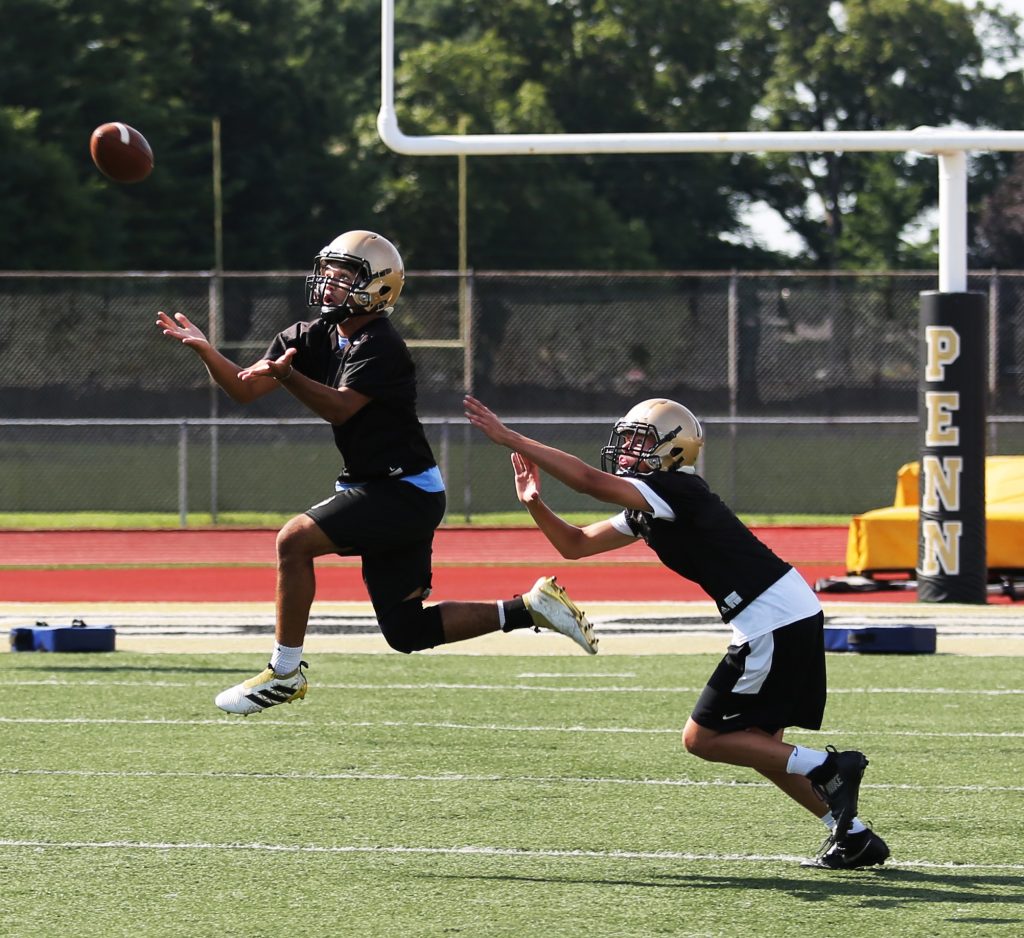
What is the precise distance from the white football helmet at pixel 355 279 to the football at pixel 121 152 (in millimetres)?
1830

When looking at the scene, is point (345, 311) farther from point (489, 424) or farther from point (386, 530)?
point (489, 424)

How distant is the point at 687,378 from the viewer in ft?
79.9

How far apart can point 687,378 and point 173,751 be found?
17.6 m

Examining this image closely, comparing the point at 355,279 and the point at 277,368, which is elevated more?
the point at 355,279

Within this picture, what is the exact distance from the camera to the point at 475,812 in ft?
20.4

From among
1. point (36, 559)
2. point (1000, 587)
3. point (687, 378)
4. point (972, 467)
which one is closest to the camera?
point (972, 467)

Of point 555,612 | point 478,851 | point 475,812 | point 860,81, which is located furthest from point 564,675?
point 860,81

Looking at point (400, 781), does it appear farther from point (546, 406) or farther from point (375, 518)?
point (546, 406)

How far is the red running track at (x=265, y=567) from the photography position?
47.5 ft

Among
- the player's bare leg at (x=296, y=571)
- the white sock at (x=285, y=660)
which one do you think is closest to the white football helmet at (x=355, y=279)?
the player's bare leg at (x=296, y=571)

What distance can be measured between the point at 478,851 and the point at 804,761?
1.04m

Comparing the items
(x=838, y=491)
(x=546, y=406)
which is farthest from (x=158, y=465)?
(x=838, y=491)

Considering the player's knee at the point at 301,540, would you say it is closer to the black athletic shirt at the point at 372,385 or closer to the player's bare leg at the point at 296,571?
the player's bare leg at the point at 296,571

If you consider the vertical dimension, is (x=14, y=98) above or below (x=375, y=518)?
above
